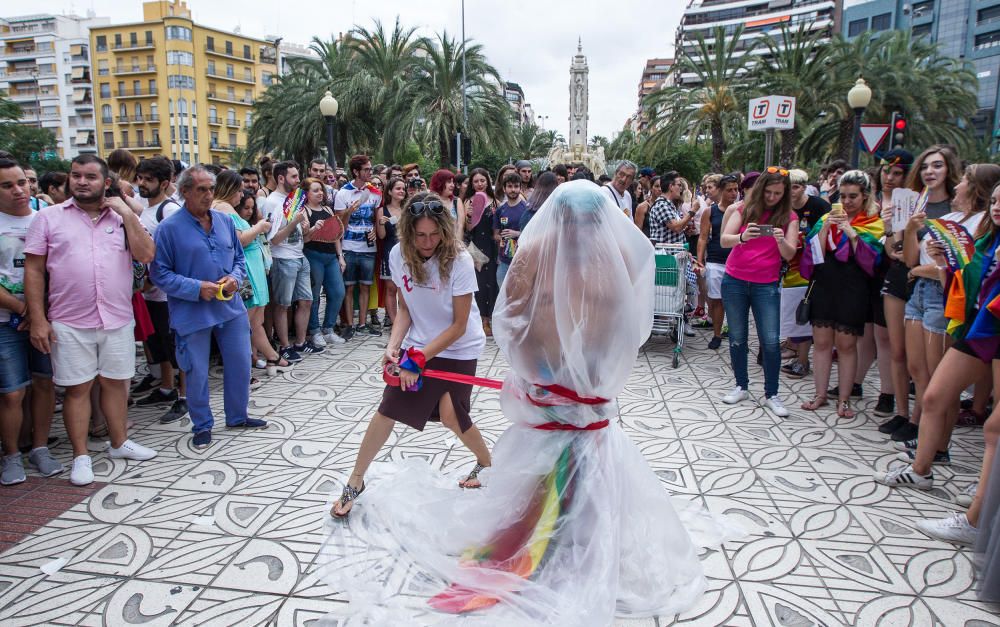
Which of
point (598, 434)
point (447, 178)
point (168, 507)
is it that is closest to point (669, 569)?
point (598, 434)

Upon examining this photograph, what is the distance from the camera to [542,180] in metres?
6.40

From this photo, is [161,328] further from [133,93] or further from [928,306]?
[133,93]

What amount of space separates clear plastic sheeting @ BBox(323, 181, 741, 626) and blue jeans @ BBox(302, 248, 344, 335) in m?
4.58

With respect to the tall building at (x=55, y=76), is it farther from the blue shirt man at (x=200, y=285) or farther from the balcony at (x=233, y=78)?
the blue shirt man at (x=200, y=285)

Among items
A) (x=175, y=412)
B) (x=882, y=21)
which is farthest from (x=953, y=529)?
(x=882, y=21)

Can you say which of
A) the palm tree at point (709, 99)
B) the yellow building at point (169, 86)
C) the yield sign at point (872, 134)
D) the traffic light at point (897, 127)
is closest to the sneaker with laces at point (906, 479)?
the yield sign at point (872, 134)

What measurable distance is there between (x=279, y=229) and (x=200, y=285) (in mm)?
2305

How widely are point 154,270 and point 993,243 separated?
5095mm

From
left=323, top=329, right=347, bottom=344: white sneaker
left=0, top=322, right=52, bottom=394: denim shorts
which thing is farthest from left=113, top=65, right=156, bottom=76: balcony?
left=0, top=322, right=52, bottom=394: denim shorts

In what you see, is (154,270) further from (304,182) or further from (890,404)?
(890,404)

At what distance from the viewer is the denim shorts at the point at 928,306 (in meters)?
4.17

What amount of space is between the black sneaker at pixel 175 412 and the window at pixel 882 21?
70.4m

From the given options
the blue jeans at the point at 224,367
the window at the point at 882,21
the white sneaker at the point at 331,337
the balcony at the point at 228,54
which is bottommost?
the white sneaker at the point at 331,337

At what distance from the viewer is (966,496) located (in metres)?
3.69
